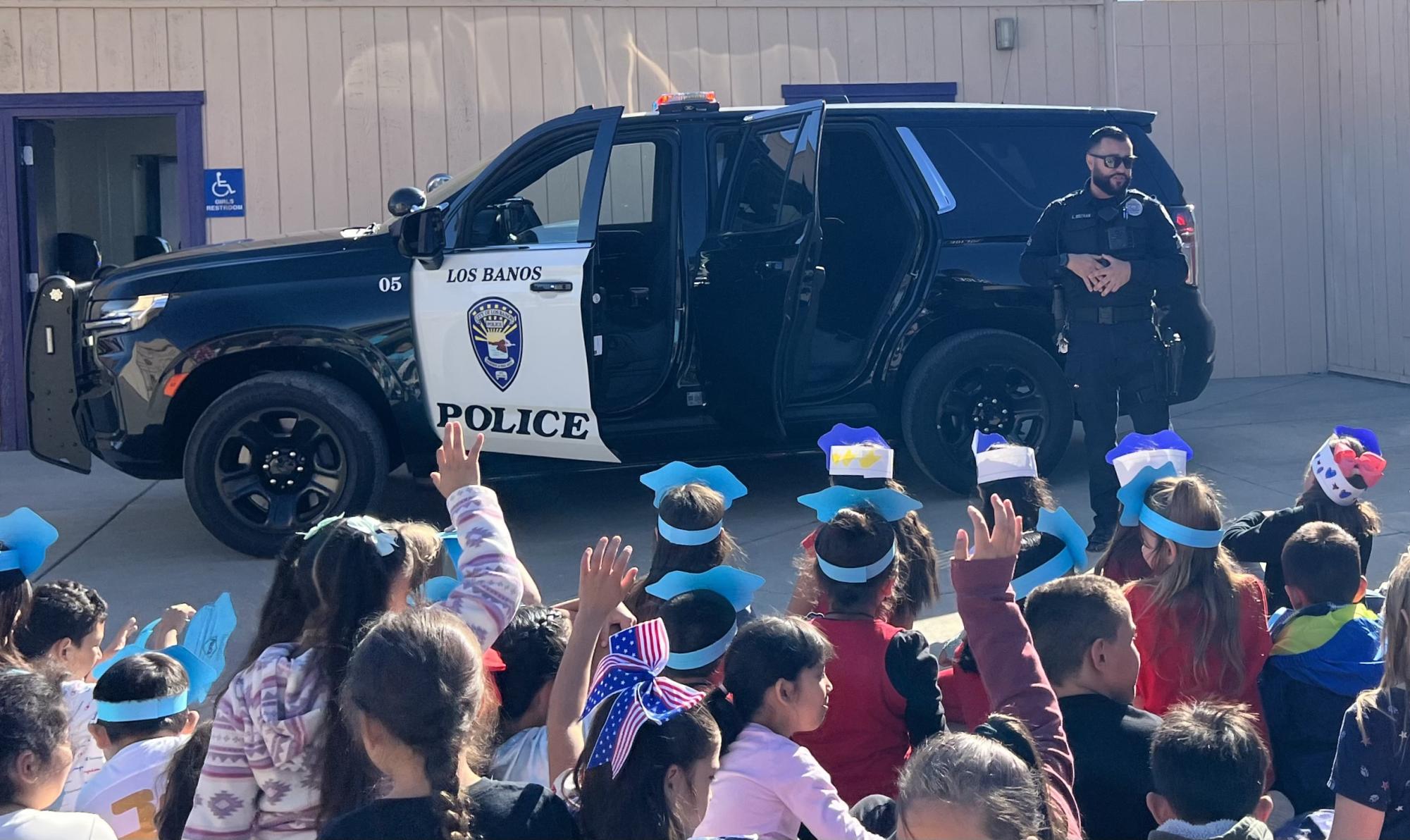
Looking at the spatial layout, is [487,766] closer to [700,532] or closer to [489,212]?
[700,532]

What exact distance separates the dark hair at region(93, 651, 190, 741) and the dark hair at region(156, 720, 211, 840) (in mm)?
349

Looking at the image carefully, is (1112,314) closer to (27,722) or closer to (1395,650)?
(1395,650)

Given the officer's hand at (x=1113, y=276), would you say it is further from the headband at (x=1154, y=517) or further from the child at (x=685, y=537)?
the child at (x=685, y=537)

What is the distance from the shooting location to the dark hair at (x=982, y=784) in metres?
2.18

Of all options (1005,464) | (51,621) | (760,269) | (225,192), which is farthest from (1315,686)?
(225,192)

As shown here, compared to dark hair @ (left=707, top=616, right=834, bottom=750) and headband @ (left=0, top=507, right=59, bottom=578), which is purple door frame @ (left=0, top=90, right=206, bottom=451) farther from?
dark hair @ (left=707, top=616, right=834, bottom=750)

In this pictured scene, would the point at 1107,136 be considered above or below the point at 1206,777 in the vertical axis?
above

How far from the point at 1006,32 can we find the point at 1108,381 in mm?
5118

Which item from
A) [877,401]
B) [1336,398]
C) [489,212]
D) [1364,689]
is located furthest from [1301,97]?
[1364,689]

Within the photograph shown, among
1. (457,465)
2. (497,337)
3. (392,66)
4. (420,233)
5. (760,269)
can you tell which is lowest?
(457,465)

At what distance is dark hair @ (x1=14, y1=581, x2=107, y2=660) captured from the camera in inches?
142

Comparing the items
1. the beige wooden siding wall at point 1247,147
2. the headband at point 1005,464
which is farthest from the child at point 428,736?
the beige wooden siding wall at point 1247,147

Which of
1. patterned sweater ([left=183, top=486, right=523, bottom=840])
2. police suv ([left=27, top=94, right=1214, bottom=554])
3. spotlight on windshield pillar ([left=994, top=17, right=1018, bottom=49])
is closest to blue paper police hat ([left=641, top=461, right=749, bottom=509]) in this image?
patterned sweater ([left=183, top=486, right=523, bottom=840])

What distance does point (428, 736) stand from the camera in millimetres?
2256
